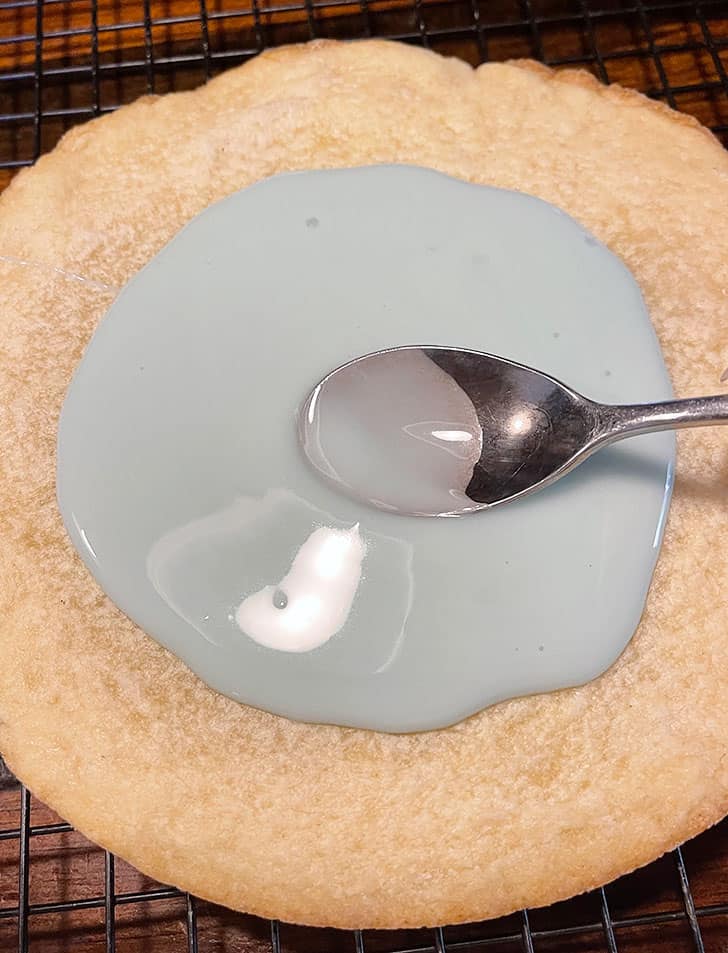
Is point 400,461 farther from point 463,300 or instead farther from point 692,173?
point 692,173

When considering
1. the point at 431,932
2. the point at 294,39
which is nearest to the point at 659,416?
the point at 431,932

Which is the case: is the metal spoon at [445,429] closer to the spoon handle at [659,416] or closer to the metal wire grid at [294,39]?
the spoon handle at [659,416]

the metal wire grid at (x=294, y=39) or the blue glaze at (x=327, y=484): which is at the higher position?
the metal wire grid at (x=294, y=39)

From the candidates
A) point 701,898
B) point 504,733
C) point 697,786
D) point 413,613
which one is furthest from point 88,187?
point 701,898

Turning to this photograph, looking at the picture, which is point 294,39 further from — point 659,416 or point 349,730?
point 349,730

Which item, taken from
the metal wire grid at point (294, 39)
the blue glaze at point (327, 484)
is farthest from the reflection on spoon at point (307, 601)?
the metal wire grid at point (294, 39)

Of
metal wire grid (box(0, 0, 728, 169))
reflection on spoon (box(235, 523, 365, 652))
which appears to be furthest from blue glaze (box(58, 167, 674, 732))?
metal wire grid (box(0, 0, 728, 169))
